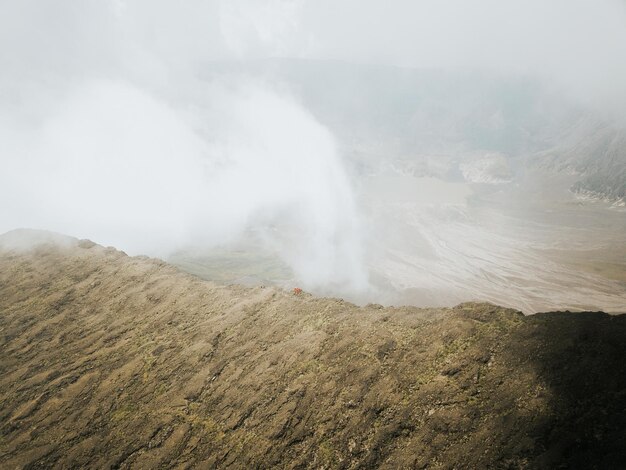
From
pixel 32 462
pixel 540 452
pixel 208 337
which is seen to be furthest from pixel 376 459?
pixel 32 462

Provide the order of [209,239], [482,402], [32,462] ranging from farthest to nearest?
[209,239] → [32,462] → [482,402]

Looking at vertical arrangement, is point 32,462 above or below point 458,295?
above

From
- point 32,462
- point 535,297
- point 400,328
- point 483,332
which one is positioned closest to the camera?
point 483,332

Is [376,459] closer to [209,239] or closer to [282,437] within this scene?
[282,437]

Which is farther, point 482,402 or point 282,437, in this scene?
point 282,437

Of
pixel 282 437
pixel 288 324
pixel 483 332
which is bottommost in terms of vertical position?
pixel 282 437

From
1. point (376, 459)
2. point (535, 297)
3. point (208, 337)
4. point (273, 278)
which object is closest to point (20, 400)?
point (208, 337)
